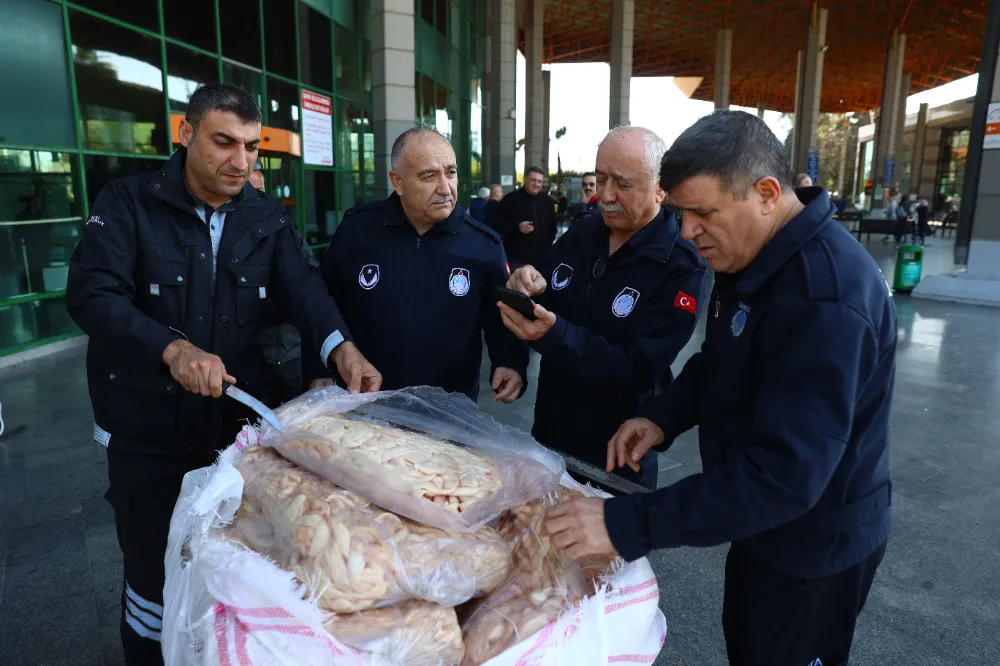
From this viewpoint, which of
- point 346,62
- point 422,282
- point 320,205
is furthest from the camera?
point 346,62

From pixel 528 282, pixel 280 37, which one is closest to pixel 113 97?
pixel 280 37

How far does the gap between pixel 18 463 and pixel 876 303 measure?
4920mm

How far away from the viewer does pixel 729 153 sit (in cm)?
126

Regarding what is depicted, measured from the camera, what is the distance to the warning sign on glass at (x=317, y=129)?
443 inches

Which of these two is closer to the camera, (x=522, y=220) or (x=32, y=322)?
(x=32, y=322)

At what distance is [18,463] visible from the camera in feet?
14.0

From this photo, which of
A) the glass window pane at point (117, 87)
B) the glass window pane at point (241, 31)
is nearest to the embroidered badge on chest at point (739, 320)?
the glass window pane at point (117, 87)

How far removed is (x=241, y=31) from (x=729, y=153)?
10452mm

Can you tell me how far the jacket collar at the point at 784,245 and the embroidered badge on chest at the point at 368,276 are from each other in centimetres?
160

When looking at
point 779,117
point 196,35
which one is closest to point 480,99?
point 196,35

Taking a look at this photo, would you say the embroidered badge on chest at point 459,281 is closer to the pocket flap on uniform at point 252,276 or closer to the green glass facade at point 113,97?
the pocket flap on uniform at point 252,276

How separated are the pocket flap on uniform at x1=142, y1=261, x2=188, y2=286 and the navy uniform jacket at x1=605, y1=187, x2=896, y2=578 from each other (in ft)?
4.94

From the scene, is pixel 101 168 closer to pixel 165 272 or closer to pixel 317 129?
pixel 317 129

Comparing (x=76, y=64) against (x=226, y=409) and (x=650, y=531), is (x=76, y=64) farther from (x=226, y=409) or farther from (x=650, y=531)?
(x=650, y=531)
